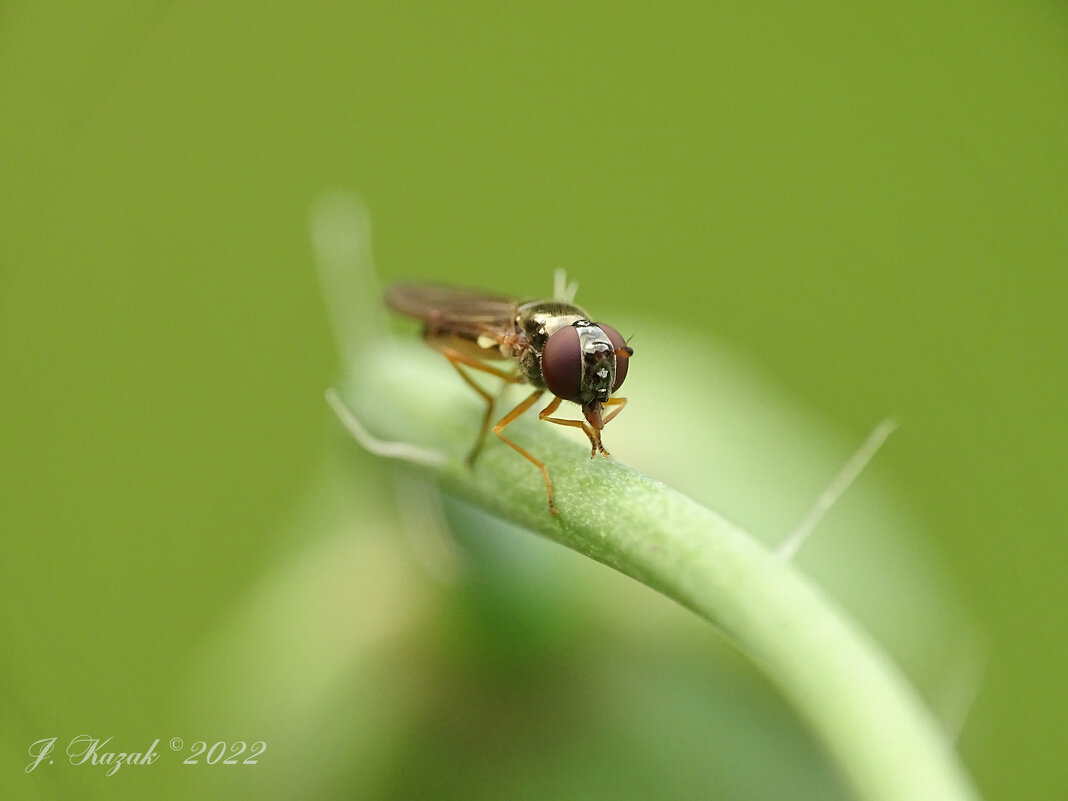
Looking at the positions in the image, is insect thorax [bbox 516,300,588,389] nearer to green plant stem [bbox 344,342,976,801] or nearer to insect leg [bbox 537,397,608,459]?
insect leg [bbox 537,397,608,459]

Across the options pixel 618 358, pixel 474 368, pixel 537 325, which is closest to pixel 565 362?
pixel 618 358

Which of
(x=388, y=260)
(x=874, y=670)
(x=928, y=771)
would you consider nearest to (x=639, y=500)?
(x=874, y=670)

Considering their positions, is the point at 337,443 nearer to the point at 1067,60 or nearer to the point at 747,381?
the point at 747,381

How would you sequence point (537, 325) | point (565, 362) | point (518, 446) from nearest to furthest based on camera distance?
point (518, 446), point (565, 362), point (537, 325)

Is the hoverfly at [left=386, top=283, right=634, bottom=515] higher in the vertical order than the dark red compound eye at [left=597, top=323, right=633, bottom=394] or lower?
lower

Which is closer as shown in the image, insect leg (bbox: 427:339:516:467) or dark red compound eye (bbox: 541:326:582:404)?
dark red compound eye (bbox: 541:326:582:404)

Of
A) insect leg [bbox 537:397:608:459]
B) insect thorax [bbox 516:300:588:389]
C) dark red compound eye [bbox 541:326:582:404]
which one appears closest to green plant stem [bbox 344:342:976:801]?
insect leg [bbox 537:397:608:459]

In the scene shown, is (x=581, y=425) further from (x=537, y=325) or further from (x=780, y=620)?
→ (x=780, y=620)

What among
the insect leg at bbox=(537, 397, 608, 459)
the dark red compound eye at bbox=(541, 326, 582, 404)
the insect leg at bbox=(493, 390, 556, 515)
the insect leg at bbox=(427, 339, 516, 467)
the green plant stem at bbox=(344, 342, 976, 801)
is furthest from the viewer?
the insect leg at bbox=(427, 339, 516, 467)
